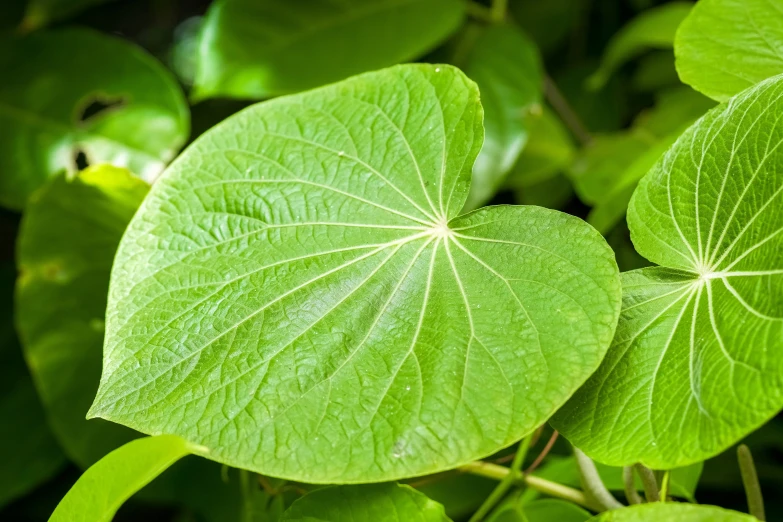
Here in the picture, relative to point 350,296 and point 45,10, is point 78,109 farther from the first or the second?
point 350,296

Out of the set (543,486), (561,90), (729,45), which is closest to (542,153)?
(561,90)

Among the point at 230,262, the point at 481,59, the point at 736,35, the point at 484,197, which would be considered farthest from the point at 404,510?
the point at 481,59

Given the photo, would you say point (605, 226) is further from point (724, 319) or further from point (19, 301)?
point (19, 301)

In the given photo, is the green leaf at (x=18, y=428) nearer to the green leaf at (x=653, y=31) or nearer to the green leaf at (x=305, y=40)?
the green leaf at (x=305, y=40)

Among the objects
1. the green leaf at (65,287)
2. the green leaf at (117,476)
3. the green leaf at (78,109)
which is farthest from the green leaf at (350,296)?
the green leaf at (78,109)

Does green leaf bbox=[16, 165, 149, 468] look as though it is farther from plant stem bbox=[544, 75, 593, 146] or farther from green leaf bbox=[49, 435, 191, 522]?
plant stem bbox=[544, 75, 593, 146]

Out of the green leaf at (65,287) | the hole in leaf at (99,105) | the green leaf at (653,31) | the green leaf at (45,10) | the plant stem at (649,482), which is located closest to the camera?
the plant stem at (649,482)
